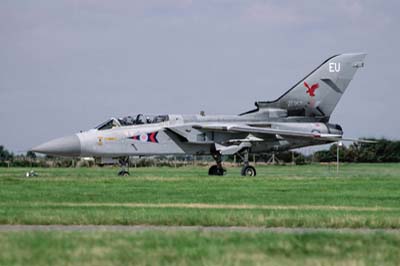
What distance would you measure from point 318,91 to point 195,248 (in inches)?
1092

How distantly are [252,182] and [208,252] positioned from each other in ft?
60.0

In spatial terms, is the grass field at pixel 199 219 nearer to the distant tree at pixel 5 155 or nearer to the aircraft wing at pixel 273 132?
the aircraft wing at pixel 273 132

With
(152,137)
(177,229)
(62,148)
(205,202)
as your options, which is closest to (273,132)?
(152,137)

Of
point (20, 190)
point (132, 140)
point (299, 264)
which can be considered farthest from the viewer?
point (132, 140)

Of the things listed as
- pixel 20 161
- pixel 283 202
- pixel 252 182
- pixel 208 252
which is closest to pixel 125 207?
pixel 283 202

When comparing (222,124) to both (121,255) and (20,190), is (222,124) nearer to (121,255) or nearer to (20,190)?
(20,190)

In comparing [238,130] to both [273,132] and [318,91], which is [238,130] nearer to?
[273,132]

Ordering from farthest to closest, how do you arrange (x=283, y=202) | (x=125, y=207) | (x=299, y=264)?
(x=283, y=202)
(x=125, y=207)
(x=299, y=264)

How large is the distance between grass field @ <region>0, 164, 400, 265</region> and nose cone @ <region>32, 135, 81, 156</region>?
19.0ft

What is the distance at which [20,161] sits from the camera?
56.4 metres

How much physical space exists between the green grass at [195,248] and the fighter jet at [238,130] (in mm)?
21693

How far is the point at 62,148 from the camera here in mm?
33438

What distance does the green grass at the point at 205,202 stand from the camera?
1459 cm

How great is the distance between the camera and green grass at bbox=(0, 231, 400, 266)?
959 centimetres
